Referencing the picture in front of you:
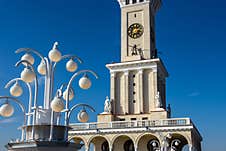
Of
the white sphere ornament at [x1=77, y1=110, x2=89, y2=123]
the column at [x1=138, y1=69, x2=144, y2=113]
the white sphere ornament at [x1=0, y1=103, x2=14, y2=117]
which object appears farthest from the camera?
the column at [x1=138, y1=69, x2=144, y2=113]

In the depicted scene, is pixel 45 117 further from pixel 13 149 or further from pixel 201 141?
pixel 201 141

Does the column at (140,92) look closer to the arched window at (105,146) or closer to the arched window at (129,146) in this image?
the arched window at (129,146)

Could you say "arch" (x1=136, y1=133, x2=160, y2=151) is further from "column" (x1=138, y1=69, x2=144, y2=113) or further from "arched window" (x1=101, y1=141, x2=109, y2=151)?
"column" (x1=138, y1=69, x2=144, y2=113)

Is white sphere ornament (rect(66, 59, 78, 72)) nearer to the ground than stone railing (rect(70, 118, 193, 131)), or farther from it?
farther from it

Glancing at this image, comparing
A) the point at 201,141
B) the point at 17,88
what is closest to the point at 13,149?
the point at 17,88

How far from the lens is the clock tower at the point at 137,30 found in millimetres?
Answer: 50875

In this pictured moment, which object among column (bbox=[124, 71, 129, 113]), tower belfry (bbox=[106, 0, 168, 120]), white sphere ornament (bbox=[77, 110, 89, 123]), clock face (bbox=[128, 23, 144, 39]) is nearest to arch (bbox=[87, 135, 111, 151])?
tower belfry (bbox=[106, 0, 168, 120])

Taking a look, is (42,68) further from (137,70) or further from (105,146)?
(137,70)

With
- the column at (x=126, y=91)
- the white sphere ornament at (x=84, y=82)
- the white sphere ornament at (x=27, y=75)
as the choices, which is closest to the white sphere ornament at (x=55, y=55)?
the white sphere ornament at (x=27, y=75)

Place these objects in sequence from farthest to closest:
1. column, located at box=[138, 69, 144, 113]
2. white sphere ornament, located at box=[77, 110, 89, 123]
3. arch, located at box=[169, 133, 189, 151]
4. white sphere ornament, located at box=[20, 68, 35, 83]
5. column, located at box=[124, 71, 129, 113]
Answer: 1. column, located at box=[124, 71, 129, 113]
2. column, located at box=[138, 69, 144, 113]
3. arch, located at box=[169, 133, 189, 151]
4. white sphere ornament, located at box=[77, 110, 89, 123]
5. white sphere ornament, located at box=[20, 68, 35, 83]

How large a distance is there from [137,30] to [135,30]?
13.0 inches

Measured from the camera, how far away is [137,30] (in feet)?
172

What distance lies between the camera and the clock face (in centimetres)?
5214

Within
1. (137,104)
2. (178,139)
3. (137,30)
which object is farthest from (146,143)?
(137,30)
